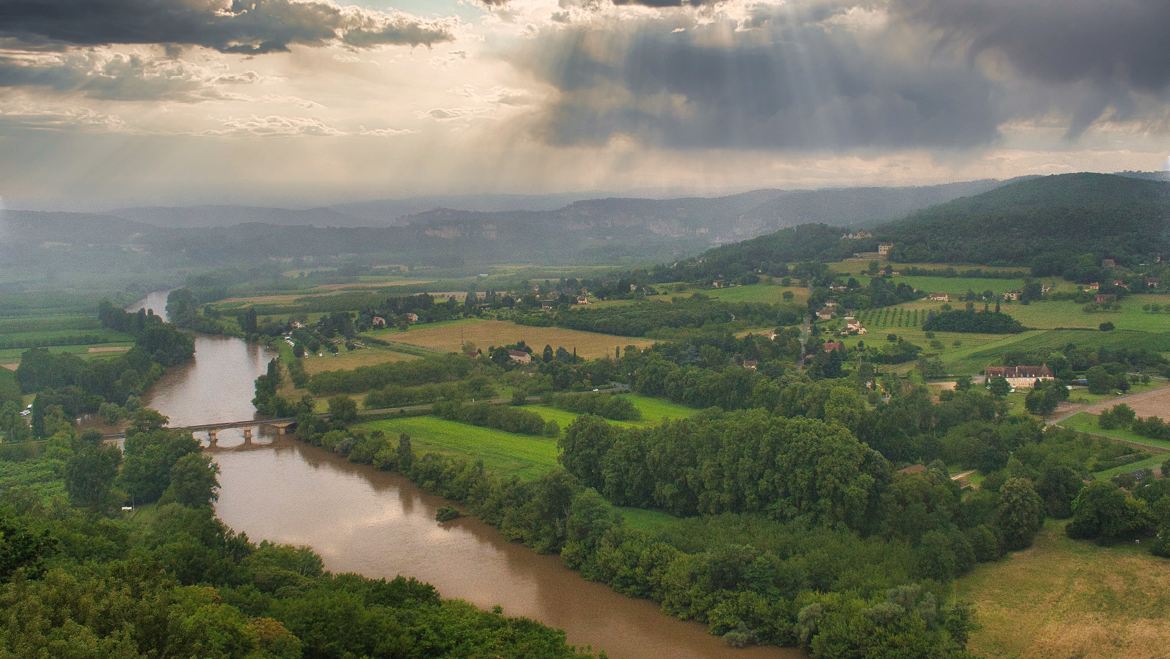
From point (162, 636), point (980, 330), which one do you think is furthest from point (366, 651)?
point (980, 330)

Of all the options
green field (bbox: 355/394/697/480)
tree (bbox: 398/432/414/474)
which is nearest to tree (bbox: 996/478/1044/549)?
green field (bbox: 355/394/697/480)

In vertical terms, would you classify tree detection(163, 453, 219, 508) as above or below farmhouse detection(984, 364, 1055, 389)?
below

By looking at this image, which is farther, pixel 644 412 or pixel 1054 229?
pixel 1054 229

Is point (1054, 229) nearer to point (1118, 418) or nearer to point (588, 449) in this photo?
point (1118, 418)

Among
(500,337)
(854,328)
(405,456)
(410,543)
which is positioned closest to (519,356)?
(500,337)

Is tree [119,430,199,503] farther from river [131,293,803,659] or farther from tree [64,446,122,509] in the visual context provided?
river [131,293,803,659]

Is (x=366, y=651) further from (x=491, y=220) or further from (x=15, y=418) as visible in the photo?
(x=491, y=220)
